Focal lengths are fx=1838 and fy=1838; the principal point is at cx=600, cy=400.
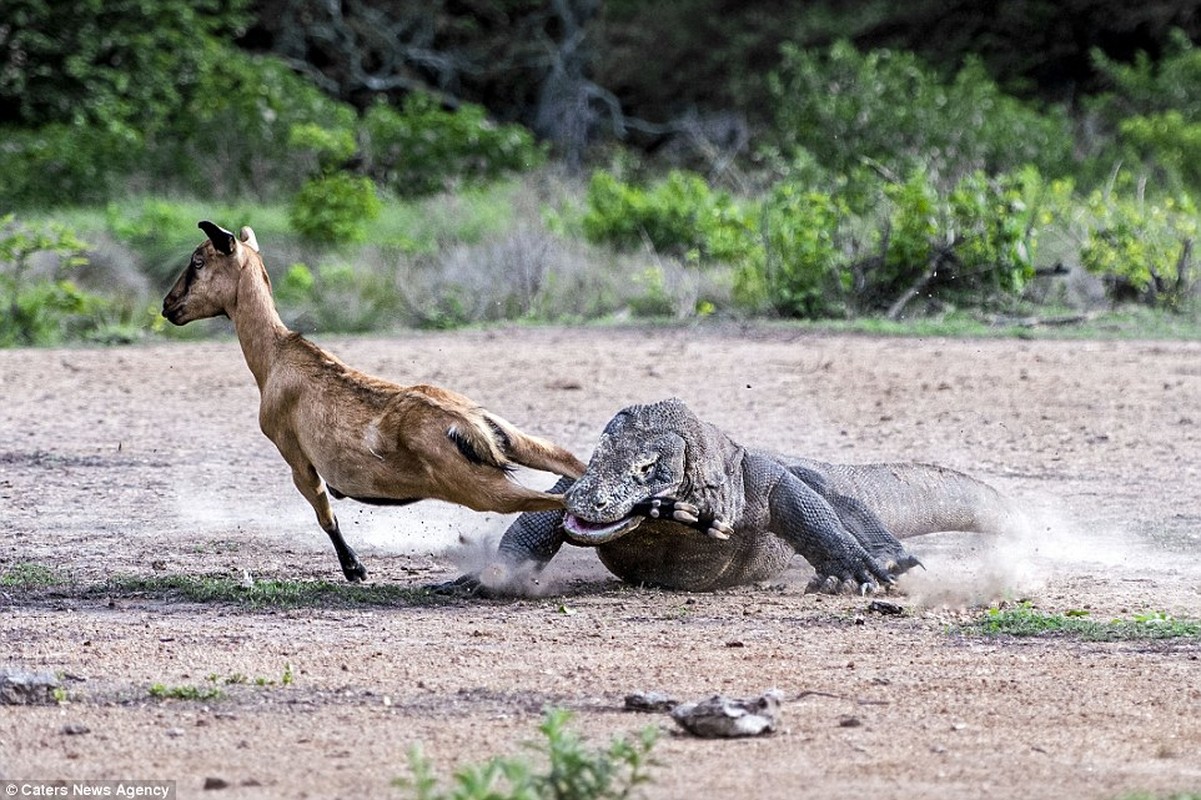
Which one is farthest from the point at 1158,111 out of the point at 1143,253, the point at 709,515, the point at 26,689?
the point at 26,689

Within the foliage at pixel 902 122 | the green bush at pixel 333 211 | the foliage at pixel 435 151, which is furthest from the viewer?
the foliage at pixel 435 151

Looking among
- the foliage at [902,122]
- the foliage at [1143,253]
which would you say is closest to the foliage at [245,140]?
the foliage at [902,122]

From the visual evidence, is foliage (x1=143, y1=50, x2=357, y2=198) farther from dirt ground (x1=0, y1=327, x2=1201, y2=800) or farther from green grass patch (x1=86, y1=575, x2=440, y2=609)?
green grass patch (x1=86, y1=575, x2=440, y2=609)

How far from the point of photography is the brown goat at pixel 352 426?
255 inches

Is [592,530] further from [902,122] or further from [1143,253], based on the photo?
[902,122]

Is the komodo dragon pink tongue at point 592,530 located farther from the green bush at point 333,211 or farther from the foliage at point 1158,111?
the foliage at point 1158,111

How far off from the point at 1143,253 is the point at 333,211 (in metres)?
8.73

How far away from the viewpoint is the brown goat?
648 cm

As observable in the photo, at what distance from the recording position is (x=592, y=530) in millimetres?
6531

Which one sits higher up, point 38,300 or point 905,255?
point 905,255

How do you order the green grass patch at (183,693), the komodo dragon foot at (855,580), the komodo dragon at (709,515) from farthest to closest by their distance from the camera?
the komodo dragon foot at (855,580) → the komodo dragon at (709,515) → the green grass patch at (183,693)

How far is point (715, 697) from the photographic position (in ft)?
16.4

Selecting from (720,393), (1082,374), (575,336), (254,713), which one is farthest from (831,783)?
(575,336)

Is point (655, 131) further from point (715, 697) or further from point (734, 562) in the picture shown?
point (715, 697)
